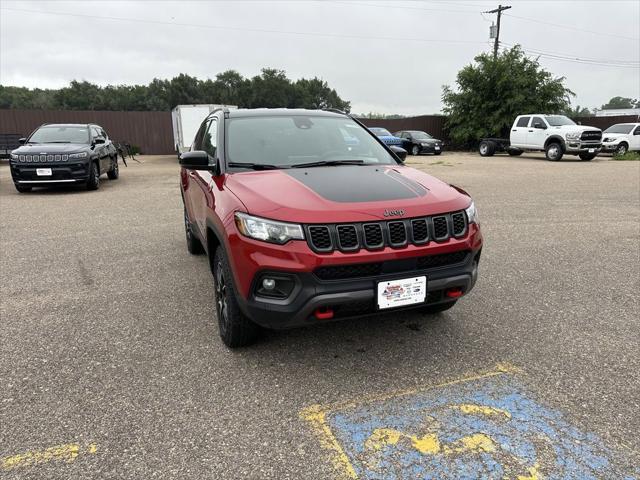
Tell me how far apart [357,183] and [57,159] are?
963 centimetres

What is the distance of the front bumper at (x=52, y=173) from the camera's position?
10.4m

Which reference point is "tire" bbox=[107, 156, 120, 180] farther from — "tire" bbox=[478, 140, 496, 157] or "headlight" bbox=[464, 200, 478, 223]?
"tire" bbox=[478, 140, 496, 157]

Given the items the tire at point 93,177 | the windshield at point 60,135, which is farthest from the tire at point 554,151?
the windshield at point 60,135

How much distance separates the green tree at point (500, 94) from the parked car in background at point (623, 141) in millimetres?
6135

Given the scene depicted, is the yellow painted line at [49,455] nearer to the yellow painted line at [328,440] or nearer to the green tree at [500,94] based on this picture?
the yellow painted line at [328,440]

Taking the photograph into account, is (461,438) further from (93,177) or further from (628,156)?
(628,156)

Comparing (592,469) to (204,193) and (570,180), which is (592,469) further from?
(570,180)

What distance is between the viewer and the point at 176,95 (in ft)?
278

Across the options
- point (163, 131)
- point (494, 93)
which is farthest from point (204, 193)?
point (494, 93)

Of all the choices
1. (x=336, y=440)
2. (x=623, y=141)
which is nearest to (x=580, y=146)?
(x=623, y=141)

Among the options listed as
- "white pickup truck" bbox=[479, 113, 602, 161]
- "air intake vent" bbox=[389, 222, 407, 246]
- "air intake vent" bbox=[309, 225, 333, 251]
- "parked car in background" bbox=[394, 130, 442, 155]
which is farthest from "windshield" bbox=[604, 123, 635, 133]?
"air intake vent" bbox=[309, 225, 333, 251]

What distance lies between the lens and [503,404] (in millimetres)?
2625

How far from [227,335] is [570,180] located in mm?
12429

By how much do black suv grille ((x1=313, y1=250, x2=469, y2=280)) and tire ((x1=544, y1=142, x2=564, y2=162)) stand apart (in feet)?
64.2
